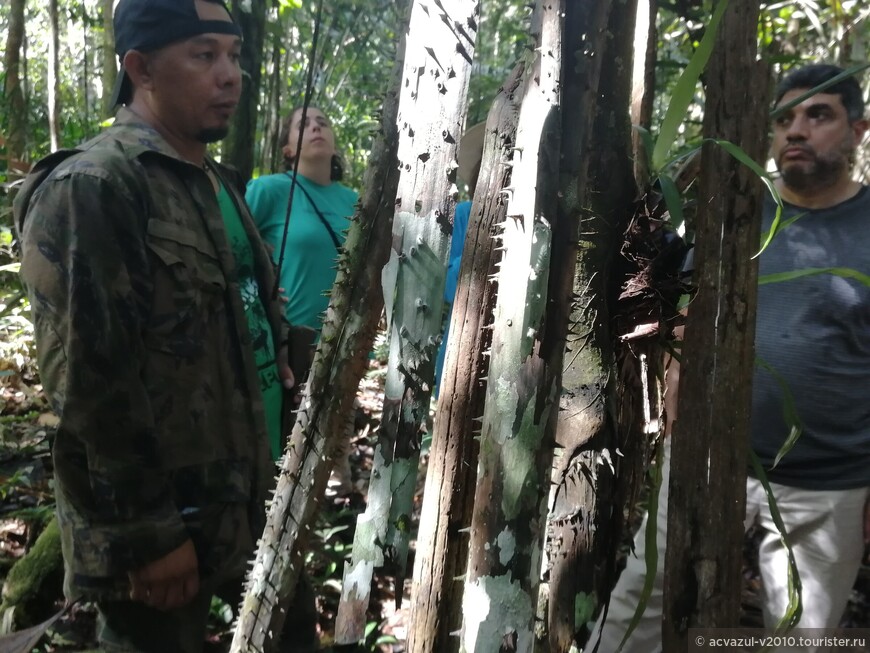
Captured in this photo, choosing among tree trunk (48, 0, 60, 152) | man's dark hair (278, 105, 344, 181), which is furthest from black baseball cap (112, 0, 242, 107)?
tree trunk (48, 0, 60, 152)

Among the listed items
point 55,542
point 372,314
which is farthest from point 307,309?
point 372,314

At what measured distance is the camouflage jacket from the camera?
1.28 meters

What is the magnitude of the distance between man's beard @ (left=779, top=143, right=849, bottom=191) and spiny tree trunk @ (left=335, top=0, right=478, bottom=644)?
169cm

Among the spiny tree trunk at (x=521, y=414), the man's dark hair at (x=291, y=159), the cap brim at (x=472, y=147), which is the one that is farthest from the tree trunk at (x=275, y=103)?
the spiny tree trunk at (x=521, y=414)

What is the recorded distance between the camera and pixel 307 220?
2.79 m

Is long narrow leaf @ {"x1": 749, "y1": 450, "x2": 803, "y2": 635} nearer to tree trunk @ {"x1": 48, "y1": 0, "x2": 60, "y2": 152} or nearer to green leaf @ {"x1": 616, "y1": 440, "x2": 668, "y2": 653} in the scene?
green leaf @ {"x1": 616, "y1": 440, "x2": 668, "y2": 653}

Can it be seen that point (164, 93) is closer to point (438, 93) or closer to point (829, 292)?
point (438, 93)

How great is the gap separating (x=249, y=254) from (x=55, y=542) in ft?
4.92

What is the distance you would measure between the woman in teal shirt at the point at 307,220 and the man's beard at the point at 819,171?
162 centimetres

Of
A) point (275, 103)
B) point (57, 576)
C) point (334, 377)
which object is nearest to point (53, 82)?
point (275, 103)

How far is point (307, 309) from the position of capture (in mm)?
2850

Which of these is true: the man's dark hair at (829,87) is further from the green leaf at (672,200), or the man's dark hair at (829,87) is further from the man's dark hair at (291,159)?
the man's dark hair at (291,159)

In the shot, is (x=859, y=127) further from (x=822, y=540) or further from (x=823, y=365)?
(x=822, y=540)

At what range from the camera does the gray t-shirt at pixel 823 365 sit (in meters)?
2.00
